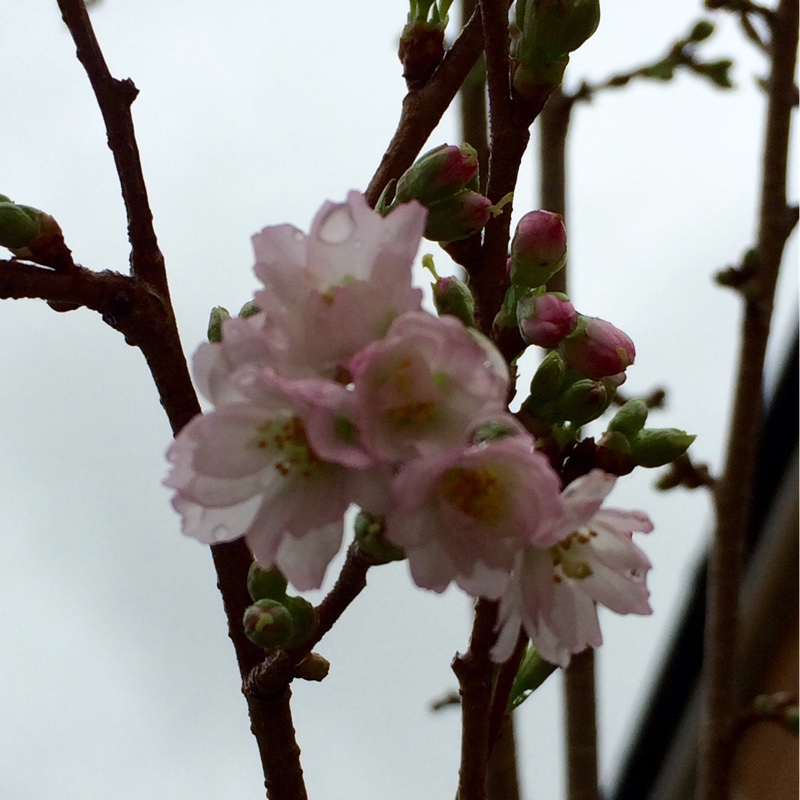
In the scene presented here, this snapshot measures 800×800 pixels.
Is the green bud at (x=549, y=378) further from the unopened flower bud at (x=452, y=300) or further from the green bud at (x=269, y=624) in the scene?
the green bud at (x=269, y=624)

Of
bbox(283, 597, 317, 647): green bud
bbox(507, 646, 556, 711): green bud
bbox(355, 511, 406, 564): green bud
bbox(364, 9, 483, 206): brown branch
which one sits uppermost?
bbox(364, 9, 483, 206): brown branch

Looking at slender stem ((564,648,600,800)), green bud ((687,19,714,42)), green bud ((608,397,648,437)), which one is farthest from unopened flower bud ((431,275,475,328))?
green bud ((687,19,714,42))

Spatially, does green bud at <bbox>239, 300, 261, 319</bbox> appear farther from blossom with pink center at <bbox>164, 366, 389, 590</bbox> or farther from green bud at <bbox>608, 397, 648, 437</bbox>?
green bud at <bbox>608, 397, 648, 437</bbox>

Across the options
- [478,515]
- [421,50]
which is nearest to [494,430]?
[478,515]

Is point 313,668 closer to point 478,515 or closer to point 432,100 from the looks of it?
point 478,515

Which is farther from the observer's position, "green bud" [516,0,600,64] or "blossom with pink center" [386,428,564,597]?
"green bud" [516,0,600,64]

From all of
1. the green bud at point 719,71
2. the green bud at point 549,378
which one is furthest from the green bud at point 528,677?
the green bud at point 719,71

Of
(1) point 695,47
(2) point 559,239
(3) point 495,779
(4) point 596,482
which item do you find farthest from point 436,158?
(1) point 695,47

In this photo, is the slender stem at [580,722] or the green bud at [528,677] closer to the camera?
the green bud at [528,677]
